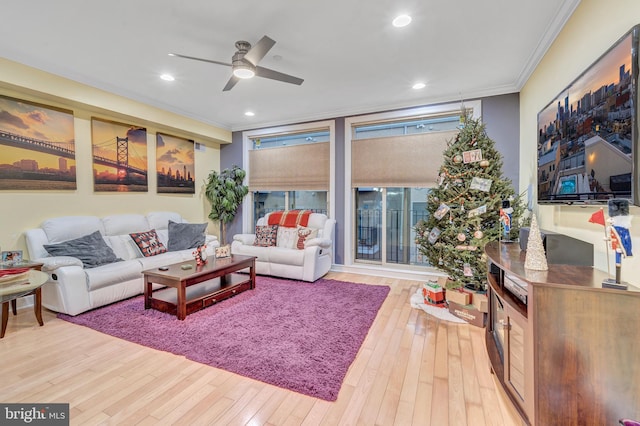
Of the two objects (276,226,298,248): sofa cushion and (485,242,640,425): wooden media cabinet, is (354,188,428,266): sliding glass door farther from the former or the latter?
(485,242,640,425): wooden media cabinet

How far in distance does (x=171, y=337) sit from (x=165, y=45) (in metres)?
2.77

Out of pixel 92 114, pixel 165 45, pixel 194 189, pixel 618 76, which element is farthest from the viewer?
pixel 194 189

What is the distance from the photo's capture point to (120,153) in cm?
417

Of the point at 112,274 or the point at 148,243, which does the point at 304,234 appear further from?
the point at 112,274

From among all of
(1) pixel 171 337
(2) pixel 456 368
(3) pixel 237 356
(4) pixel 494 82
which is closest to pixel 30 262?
(1) pixel 171 337

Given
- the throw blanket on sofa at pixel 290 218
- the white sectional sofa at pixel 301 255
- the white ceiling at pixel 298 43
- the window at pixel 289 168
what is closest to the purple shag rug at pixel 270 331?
the white sectional sofa at pixel 301 255

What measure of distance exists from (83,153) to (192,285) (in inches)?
98.0

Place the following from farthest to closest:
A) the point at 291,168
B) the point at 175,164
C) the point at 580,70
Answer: the point at 291,168
the point at 175,164
the point at 580,70

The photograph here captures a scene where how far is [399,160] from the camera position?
4.36 meters

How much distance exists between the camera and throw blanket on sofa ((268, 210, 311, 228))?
475 cm

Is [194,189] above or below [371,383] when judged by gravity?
above

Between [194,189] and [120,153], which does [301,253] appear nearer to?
[194,189]

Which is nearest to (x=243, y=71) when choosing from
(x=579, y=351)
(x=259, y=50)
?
(x=259, y=50)

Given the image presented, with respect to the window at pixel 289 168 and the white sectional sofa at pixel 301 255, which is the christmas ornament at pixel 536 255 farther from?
the window at pixel 289 168
